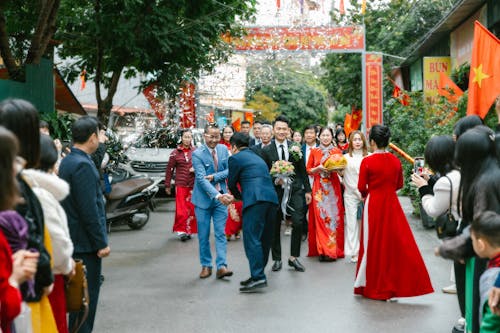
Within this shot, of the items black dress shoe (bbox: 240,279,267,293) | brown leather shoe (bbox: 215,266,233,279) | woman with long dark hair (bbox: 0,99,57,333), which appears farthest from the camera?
brown leather shoe (bbox: 215,266,233,279)

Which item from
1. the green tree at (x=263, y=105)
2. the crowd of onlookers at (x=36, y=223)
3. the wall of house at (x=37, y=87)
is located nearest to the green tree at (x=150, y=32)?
the wall of house at (x=37, y=87)

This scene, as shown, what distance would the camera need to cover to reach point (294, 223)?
33.1 feet

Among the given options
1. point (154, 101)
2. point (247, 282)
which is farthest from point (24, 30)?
point (247, 282)

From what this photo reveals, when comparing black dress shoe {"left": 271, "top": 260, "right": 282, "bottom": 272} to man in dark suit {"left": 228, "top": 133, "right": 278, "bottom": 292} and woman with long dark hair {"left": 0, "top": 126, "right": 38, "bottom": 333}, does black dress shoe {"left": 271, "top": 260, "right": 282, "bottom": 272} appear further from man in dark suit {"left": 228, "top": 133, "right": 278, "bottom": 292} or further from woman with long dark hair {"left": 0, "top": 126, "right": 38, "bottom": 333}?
woman with long dark hair {"left": 0, "top": 126, "right": 38, "bottom": 333}

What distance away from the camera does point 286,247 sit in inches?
475

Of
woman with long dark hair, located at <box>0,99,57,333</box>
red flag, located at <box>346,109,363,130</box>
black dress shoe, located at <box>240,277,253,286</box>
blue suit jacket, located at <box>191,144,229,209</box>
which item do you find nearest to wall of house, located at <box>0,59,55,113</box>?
blue suit jacket, located at <box>191,144,229,209</box>

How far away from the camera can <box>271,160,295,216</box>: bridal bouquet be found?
391 inches

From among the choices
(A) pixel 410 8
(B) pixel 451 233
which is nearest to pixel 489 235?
(B) pixel 451 233

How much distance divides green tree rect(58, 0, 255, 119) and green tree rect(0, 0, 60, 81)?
2.45 feet

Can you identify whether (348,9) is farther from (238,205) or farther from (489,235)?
(489,235)

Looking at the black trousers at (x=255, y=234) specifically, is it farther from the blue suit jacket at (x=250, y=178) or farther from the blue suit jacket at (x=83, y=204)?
the blue suit jacket at (x=83, y=204)

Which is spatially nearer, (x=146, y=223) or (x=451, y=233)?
(x=451, y=233)

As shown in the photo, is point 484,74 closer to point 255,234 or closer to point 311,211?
point 311,211

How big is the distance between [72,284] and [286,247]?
7.58m
